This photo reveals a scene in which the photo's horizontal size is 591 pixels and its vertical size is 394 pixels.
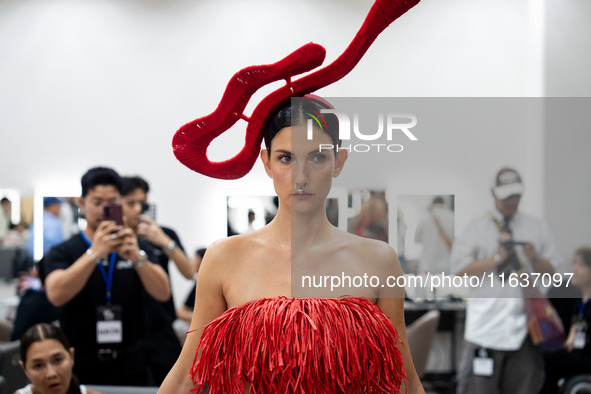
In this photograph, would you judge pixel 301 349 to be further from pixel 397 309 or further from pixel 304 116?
pixel 304 116

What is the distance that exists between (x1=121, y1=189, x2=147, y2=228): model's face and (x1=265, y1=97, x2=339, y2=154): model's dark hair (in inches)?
95.5

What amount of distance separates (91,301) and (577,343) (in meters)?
2.14

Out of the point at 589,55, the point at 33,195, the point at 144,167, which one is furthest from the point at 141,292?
the point at 33,195

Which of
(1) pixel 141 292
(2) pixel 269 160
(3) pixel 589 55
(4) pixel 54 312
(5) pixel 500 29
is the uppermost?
(5) pixel 500 29

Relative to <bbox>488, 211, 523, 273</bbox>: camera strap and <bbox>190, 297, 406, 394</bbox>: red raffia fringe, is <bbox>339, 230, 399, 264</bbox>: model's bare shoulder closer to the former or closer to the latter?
<bbox>190, 297, 406, 394</bbox>: red raffia fringe

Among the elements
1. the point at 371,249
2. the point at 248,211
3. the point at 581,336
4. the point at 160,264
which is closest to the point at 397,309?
the point at 371,249

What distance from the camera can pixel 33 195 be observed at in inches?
226

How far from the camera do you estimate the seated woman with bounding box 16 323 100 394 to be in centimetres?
254

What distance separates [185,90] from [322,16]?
1375 mm

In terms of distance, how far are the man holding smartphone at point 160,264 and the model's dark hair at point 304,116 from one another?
6.42ft

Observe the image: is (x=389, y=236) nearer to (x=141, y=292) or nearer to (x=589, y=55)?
(x=589, y=55)

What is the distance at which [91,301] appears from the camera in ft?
9.15

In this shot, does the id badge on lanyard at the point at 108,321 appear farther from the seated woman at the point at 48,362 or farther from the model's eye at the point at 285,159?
the model's eye at the point at 285,159

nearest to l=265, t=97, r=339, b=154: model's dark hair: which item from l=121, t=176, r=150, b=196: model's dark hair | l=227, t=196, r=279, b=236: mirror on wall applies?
l=121, t=176, r=150, b=196: model's dark hair
